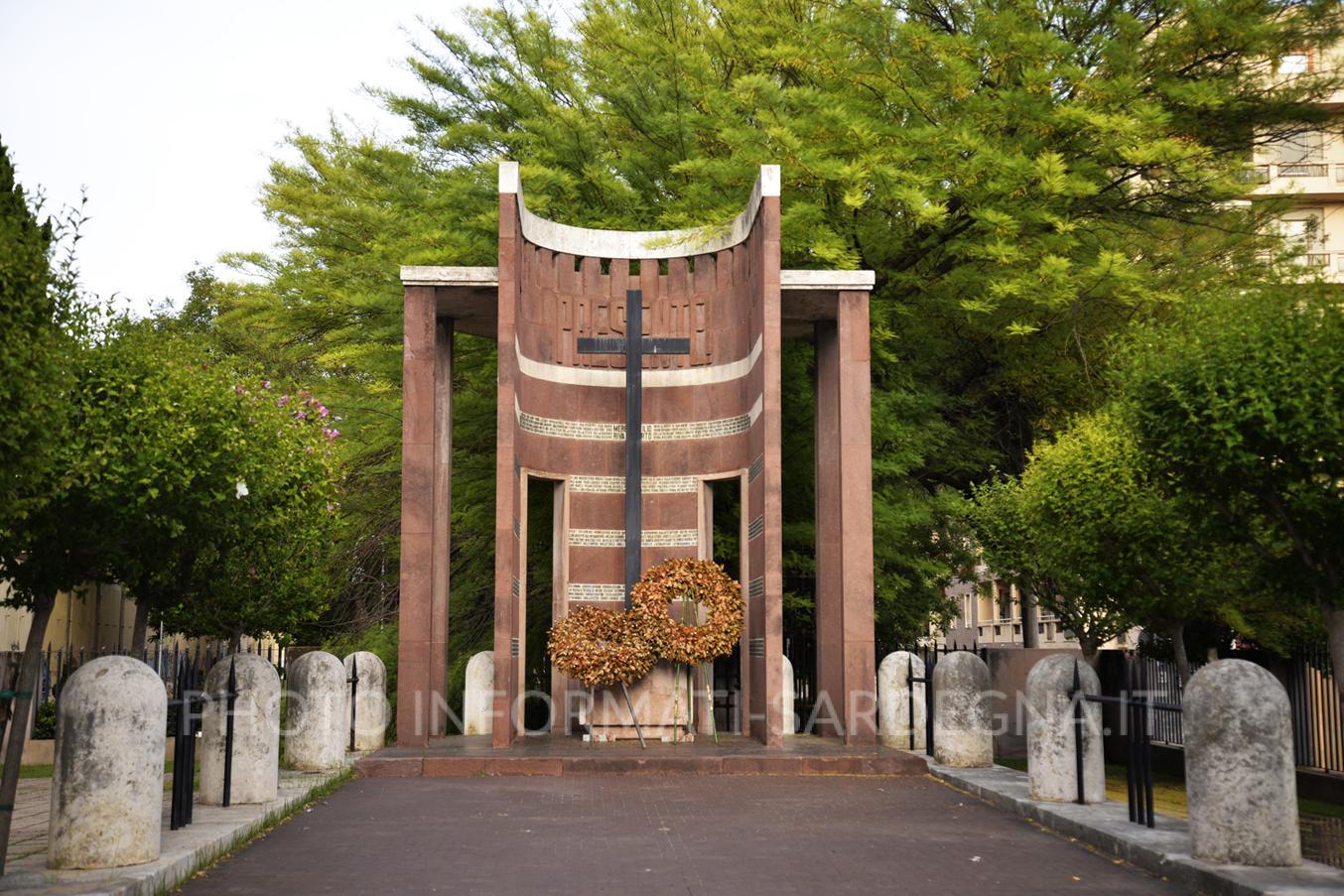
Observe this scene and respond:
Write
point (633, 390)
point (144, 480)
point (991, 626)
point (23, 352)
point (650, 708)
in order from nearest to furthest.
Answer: point (23, 352) < point (144, 480) < point (650, 708) < point (633, 390) < point (991, 626)

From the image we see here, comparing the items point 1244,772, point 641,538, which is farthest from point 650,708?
point 1244,772

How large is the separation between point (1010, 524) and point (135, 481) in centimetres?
1361

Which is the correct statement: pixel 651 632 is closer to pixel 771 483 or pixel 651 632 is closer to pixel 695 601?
pixel 695 601

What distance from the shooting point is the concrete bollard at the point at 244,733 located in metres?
12.1

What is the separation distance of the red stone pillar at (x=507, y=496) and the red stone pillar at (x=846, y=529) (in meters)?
4.20

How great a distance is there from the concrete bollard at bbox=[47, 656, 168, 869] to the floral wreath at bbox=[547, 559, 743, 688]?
8789 millimetres

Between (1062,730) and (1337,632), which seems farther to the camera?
(1337,632)

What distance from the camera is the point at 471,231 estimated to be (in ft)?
75.3

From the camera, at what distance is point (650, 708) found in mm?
18172

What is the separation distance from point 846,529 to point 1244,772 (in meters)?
9.36

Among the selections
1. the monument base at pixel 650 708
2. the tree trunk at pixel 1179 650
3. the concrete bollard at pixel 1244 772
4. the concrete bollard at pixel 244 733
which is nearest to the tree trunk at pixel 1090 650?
the tree trunk at pixel 1179 650

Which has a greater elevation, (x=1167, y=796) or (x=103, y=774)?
(x=103, y=774)

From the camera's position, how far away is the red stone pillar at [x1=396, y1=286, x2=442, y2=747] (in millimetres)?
17562

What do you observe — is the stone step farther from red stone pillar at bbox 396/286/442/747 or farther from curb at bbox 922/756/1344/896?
red stone pillar at bbox 396/286/442/747
